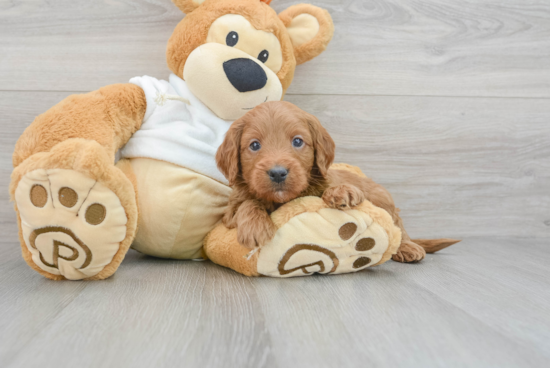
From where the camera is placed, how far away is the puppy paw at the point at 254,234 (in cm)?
110

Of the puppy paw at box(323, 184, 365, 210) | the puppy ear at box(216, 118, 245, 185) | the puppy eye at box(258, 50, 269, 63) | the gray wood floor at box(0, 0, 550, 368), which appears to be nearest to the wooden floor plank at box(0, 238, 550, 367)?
the gray wood floor at box(0, 0, 550, 368)

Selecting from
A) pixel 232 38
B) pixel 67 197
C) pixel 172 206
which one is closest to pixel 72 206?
pixel 67 197

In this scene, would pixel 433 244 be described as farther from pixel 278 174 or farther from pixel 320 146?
pixel 278 174

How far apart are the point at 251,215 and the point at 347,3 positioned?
3.77 feet

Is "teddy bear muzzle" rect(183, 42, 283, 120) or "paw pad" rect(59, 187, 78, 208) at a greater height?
"teddy bear muzzle" rect(183, 42, 283, 120)

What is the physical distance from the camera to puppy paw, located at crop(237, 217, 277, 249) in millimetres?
1102

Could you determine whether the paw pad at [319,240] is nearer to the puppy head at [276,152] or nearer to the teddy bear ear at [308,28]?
the puppy head at [276,152]

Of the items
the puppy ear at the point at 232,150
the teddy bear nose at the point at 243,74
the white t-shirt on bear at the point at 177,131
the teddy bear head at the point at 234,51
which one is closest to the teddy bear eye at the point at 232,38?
the teddy bear head at the point at 234,51

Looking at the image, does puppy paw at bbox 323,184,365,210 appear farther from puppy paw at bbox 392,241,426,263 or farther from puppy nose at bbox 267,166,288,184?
puppy paw at bbox 392,241,426,263

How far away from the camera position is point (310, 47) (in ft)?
4.93

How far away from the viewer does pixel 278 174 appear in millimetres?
1069

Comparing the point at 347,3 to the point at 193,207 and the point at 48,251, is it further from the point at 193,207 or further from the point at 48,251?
the point at 48,251

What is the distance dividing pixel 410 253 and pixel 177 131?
3.09 ft

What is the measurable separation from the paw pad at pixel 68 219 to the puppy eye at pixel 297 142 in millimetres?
524
